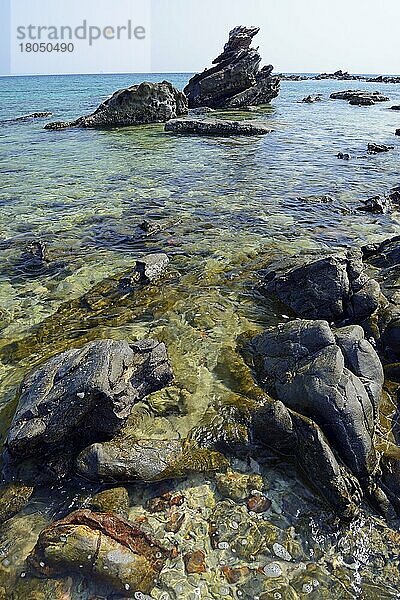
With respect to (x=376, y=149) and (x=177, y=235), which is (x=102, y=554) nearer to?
(x=177, y=235)

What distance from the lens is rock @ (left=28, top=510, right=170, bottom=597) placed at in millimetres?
5191

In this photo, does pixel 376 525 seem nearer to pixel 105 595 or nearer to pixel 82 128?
pixel 105 595

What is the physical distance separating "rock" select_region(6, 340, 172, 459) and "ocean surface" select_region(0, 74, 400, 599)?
808 millimetres

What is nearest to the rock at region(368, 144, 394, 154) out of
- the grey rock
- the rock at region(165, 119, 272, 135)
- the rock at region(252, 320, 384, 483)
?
the rock at region(165, 119, 272, 135)

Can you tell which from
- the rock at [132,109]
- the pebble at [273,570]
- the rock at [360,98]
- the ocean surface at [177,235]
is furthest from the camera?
the rock at [360,98]

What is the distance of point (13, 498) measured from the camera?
6.23 m

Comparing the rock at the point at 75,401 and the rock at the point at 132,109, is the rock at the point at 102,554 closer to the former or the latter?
the rock at the point at 75,401

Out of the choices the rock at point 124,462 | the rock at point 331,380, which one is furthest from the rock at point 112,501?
the rock at point 331,380

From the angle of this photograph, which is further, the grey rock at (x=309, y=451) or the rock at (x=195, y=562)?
the grey rock at (x=309, y=451)

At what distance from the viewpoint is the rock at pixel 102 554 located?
519cm

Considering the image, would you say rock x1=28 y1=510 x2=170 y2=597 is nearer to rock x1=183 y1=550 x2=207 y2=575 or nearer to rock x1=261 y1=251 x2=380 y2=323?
rock x1=183 y1=550 x2=207 y2=575

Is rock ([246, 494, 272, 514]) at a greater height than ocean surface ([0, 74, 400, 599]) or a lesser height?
lesser

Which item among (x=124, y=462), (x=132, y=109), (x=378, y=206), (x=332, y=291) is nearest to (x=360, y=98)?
(x=132, y=109)

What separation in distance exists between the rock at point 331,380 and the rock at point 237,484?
1.28 m
